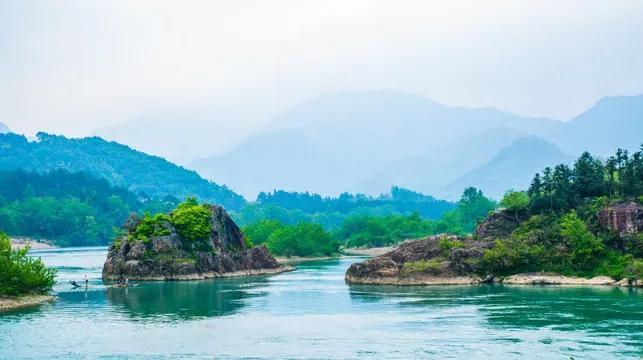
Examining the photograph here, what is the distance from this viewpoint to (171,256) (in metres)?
106

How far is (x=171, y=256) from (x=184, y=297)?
70.7ft

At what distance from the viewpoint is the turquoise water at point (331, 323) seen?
53.2m

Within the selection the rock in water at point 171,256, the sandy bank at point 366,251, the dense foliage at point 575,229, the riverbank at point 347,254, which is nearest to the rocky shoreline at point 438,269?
the dense foliage at point 575,229

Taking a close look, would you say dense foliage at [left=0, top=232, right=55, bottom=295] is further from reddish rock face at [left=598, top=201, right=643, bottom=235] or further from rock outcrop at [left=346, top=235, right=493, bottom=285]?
reddish rock face at [left=598, top=201, right=643, bottom=235]

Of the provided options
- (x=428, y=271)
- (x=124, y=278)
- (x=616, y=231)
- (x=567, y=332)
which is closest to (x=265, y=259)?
(x=124, y=278)

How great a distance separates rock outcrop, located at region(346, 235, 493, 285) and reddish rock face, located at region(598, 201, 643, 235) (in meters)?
11.8

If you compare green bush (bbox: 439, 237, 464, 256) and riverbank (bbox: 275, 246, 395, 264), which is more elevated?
riverbank (bbox: 275, 246, 395, 264)

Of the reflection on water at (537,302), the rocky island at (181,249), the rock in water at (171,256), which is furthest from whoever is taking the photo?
the rocky island at (181,249)

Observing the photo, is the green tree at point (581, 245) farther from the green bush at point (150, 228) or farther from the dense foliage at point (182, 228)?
the green bush at point (150, 228)

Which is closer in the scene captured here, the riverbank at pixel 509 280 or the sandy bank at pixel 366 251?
the riverbank at pixel 509 280

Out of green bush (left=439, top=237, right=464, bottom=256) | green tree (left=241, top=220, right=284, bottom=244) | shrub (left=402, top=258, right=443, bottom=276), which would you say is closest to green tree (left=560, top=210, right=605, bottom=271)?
green bush (left=439, top=237, right=464, bottom=256)

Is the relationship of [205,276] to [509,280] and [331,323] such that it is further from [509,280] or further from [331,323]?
[331,323]

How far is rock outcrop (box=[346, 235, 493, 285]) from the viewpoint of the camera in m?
93.2

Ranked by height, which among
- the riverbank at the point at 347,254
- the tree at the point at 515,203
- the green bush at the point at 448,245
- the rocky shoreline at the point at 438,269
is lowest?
the rocky shoreline at the point at 438,269
